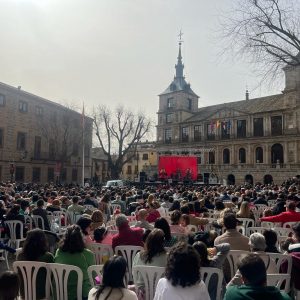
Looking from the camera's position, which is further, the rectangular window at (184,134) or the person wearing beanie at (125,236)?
the rectangular window at (184,134)

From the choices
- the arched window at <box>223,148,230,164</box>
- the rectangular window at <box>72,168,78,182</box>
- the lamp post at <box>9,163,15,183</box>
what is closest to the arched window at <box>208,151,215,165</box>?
the arched window at <box>223,148,230,164</box>

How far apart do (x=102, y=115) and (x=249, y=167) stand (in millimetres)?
21282

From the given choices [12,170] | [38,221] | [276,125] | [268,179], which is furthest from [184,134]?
[38,221]

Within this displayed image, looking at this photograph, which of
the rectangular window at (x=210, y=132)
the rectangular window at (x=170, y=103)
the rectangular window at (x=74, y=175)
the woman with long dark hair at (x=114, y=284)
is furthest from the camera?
the rectangular window at (x=170, y=103)

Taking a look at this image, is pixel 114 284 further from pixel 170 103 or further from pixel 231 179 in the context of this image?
pixel 170 103

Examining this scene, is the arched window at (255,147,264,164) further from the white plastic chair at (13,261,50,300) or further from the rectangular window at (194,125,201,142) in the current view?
the white plastic chair at (13,261,50,300)

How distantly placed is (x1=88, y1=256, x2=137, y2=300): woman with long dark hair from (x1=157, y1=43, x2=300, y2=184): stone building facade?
35.9 m

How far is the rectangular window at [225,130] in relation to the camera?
50.0 meters

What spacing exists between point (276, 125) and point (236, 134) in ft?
20.0

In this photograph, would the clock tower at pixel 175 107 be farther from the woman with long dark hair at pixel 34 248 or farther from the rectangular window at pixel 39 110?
the woman with long dark hair at pixel 34 248

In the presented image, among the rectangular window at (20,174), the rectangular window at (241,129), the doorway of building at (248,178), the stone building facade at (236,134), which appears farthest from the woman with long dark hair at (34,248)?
the rectangular window at (241,129)

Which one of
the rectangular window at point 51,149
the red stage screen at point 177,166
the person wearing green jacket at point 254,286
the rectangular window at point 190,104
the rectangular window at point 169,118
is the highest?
the rectangular window at point 190,104

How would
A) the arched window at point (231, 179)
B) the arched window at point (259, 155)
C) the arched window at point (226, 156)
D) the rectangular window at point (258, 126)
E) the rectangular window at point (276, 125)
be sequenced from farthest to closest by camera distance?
the arched window at point (226, 156), the arched window at point (231, 179), the rectangular window at point (258, 126), the arched window at point (259, 155), the rectangular window at point (276, 125)

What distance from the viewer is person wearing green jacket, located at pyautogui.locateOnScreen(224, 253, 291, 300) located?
8.68ft
